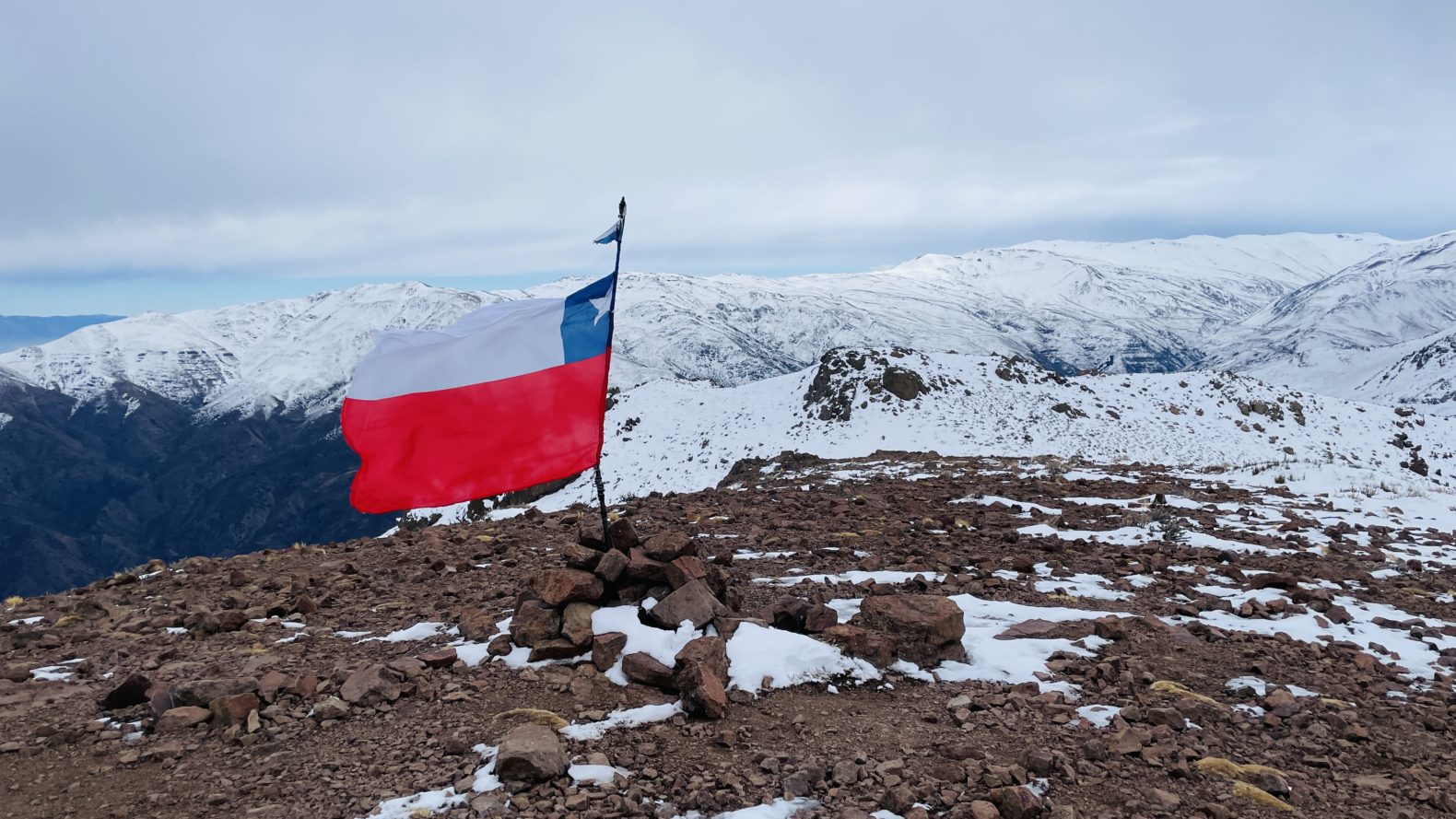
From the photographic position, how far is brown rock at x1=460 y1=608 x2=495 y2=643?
6.98m

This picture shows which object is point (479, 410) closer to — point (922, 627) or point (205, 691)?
point (205, 691)

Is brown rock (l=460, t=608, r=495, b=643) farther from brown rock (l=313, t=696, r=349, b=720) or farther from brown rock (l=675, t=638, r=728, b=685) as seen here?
brown rock (l=675, t=638, r=728, b=685)

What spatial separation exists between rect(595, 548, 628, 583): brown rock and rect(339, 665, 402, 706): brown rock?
187 centimetres

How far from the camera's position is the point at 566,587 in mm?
6648

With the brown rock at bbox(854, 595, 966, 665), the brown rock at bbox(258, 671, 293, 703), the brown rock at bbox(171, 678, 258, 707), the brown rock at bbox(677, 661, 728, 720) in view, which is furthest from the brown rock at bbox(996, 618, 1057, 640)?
the brown rock at bbox(171, 678, 258, 707)

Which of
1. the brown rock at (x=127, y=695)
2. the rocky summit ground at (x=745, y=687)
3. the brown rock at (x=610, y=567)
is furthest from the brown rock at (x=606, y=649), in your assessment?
the brown rock at (x=127, y=695)

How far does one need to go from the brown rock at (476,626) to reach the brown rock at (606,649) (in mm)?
1300

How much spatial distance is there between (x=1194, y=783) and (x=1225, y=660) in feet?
8.03

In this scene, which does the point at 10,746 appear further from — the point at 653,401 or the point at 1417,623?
the point at 653,401

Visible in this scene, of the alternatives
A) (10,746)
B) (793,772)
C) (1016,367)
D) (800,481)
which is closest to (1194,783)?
(793,772)

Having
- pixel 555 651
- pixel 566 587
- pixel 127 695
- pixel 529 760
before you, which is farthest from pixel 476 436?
pixel 529 760

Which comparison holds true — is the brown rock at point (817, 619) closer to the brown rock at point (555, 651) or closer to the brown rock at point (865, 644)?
the brown rock at point (865, 644)

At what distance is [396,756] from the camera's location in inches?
193

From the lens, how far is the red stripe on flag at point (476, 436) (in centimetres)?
702
